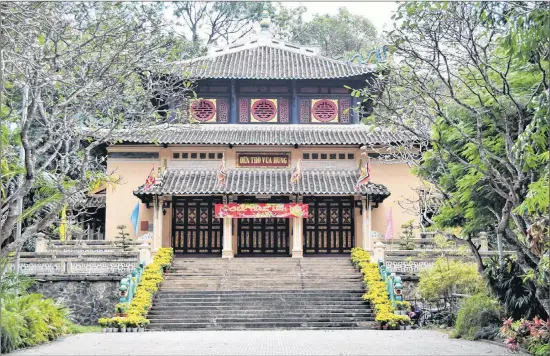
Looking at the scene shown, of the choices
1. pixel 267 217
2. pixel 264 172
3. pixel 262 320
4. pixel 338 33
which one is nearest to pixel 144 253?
pixel 262 320

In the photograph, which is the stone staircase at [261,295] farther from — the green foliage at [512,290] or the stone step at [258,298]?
the green foliage at [512,290]

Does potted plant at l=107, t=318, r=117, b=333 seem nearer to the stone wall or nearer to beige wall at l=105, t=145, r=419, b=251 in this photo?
the stone wall

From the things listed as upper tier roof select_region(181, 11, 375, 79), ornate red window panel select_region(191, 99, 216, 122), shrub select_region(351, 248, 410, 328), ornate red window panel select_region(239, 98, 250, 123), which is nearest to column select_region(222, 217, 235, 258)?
shrub select_region(351, 248, 410, 328)

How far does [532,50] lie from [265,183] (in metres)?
17.2

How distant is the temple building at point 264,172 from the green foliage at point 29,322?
10.1m

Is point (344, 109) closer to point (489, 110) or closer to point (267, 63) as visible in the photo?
point (267, 63)

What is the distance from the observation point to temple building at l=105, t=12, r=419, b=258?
2598cm

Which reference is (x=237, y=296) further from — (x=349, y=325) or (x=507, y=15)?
(x=507, y=15)

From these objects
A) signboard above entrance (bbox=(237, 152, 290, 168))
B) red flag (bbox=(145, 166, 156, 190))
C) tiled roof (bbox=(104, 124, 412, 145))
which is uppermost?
tiled roof (bbox=(104, 124, 412, 145))

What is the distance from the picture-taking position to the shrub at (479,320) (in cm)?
1388

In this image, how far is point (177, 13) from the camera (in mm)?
44406

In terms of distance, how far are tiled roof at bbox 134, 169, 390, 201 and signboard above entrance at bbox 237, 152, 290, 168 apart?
25cm

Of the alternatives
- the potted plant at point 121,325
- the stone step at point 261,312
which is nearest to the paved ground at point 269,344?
the potted plant at point 121,325

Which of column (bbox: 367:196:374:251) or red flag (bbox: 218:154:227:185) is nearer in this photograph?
column (bbox: 367:196:374:251)
